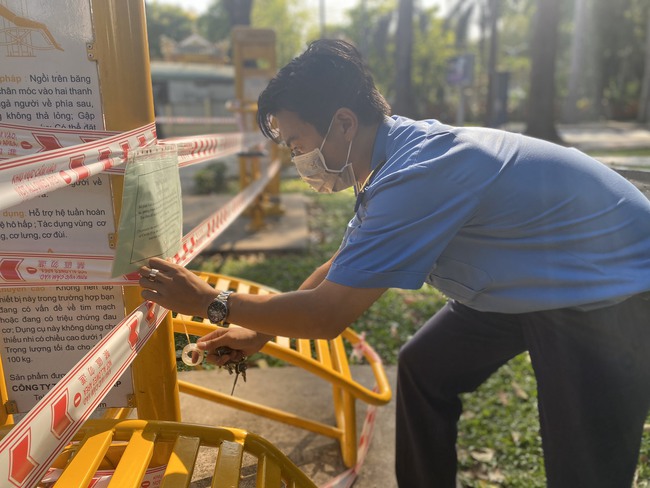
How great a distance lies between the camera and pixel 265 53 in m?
7.71

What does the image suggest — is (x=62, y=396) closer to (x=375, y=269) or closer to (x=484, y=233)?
(x=375, y=269)

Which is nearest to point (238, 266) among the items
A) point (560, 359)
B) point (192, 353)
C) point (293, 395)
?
point (293, 395)

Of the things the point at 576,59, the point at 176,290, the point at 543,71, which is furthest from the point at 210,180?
the point at 576,59

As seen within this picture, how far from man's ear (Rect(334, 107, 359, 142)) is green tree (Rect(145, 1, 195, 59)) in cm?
5070

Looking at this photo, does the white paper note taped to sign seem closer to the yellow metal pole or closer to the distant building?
the yellow metal pole

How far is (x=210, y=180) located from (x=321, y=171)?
868 centimetres

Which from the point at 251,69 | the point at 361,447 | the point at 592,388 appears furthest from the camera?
the point at 251,69

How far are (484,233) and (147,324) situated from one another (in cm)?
98

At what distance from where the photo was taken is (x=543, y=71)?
13.6 meters

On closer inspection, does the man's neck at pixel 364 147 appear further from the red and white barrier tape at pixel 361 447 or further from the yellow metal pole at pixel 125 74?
the red and white barrier tape at pixel 361 447

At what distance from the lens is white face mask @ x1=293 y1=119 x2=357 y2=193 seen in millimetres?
1774

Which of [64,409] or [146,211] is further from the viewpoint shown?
[146,211]

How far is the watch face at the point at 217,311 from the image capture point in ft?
4.99

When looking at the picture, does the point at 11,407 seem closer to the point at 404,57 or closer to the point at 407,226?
the point at 407,226
